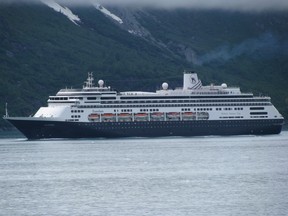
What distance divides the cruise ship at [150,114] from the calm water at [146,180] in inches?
733

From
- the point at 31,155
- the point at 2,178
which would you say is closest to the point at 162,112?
the point at 31,155

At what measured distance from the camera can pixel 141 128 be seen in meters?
159

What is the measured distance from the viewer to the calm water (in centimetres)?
7306

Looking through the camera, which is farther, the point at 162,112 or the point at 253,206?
the point at 162,112

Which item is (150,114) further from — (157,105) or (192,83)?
(192,83)

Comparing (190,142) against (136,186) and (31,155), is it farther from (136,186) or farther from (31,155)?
(136,186)

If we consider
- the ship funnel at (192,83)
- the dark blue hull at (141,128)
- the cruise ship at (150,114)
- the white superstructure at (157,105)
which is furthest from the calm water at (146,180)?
the ship funnel at (192,83)

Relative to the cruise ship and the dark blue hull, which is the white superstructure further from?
the dark blue hull

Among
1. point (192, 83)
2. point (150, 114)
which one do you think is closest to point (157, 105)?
point (150, 114)

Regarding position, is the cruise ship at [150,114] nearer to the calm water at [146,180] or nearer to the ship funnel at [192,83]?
the ship funnel at [192,83]

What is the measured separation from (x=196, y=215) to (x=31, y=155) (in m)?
53.7

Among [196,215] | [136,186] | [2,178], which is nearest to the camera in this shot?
[196,215]

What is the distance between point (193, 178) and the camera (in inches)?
3511

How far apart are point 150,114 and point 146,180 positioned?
→ 7177cm
